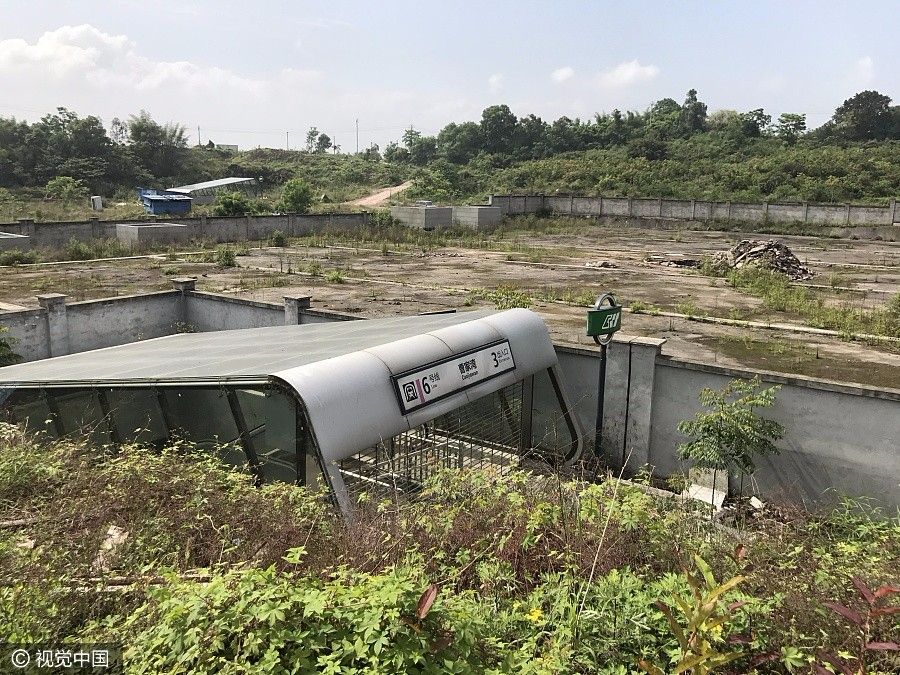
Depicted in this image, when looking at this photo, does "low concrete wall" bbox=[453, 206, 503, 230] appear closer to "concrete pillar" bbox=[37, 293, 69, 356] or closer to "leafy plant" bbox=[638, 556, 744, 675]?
"concrete pillar" bbox=[37, 293, 69, 356]

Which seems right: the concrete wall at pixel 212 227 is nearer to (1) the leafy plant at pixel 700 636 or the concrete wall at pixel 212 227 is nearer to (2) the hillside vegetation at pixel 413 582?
(2) the hillside vegetation at pixel 413 582

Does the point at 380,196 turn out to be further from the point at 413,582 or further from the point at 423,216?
the point at 413,582

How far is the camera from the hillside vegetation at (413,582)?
3428mm

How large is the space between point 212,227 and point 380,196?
1386 inches

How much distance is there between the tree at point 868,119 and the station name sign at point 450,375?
87577mm

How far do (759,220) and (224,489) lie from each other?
2098 inches

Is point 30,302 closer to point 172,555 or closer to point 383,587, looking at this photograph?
point 172,555

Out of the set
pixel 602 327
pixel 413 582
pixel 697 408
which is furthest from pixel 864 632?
pixel 697 408

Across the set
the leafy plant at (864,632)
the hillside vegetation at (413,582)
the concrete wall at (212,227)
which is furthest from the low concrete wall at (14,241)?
the leafy plant at (864,632)

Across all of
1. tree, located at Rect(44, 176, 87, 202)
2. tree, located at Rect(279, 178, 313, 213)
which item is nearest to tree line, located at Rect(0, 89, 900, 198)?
tree, located at Rect(44, 176, 87, 202)

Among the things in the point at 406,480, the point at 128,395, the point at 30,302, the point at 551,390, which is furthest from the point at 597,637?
the point at 30,302

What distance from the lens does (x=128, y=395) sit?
851 centimetres

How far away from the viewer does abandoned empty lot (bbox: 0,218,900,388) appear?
50.2 ft

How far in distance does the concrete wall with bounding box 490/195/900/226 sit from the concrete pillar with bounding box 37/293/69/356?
1569 inches
